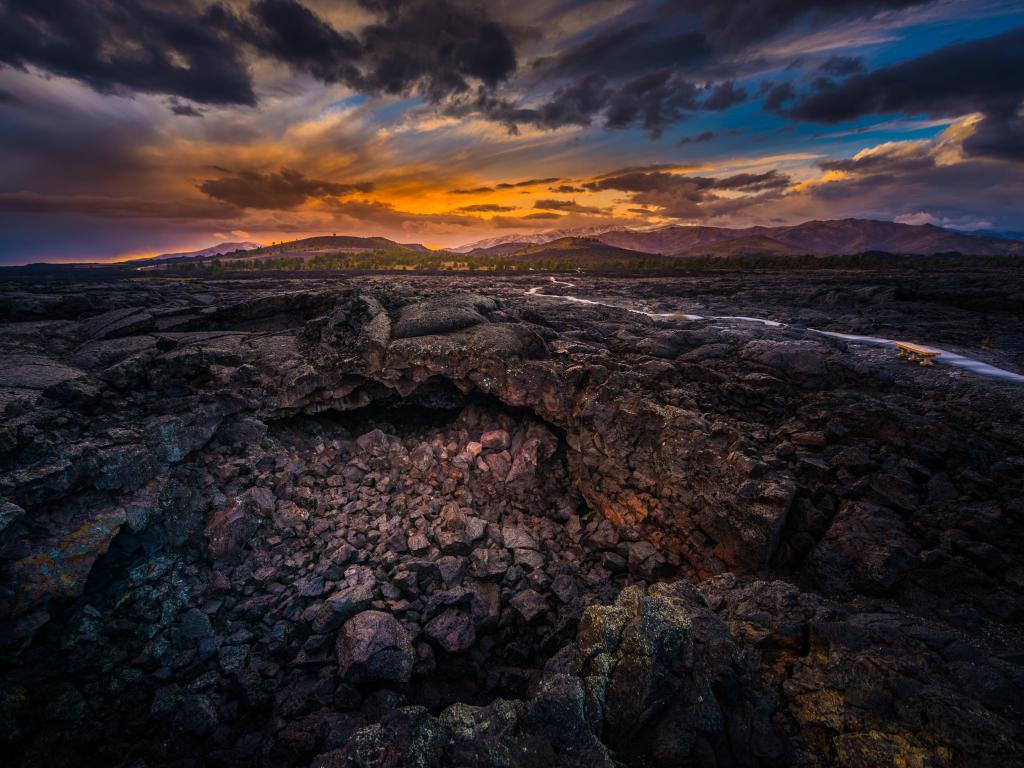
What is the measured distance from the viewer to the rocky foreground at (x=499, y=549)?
11.8ft

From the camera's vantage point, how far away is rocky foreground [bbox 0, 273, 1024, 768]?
11.8 feet

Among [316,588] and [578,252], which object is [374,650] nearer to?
[316,588]

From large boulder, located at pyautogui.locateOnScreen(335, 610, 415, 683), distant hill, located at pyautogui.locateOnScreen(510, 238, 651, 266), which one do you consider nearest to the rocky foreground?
large boulder, located at pyautogui.locateOnScreen(335, 610, 415, 683)

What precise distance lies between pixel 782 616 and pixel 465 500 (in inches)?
238

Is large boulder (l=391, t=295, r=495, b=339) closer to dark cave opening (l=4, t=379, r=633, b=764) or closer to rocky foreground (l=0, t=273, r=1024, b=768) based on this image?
rocky foreground (l=0, t=273, r=1024, b=768)

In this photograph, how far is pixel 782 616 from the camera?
4.66m

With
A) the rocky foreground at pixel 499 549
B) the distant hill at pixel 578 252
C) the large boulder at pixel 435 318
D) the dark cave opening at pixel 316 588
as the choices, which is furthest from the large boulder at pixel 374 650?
the distant hill at pixel 578 252

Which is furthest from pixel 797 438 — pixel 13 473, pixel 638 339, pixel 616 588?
pixel 13 473

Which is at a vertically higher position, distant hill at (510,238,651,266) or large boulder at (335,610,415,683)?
distant hill at (510,238,651,266)

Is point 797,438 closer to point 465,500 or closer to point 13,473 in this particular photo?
point 465,500

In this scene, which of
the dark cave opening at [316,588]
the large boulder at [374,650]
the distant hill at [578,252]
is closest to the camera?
the dark cave opening at [316,588]

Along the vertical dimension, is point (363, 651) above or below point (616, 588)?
above

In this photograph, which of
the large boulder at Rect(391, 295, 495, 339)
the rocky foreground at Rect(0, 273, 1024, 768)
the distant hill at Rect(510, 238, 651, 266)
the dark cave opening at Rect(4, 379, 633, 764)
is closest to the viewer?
the rocky foreground at Rect(0, 273, 1024, 768)

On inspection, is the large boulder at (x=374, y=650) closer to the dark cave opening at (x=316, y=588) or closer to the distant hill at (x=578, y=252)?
the dark cave opening at (x=316, y=588)
